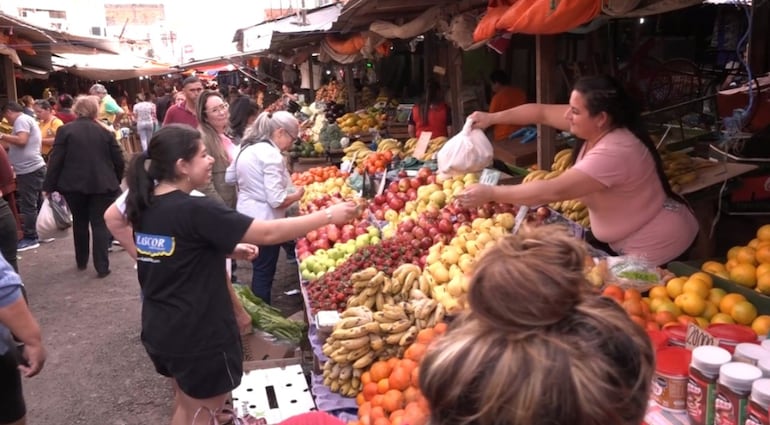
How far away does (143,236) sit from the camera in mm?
2977

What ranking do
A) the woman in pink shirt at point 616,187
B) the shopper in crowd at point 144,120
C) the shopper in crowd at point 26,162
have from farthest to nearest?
the shopper in crowd at point 144,120 < the shopper in crowd at point 26,162 < the woman in pink shirt at point 616,187

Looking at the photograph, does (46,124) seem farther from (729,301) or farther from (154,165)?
(729,301)

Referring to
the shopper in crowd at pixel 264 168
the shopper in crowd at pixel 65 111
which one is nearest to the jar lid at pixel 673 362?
the shopper in crowd at pixel 264 168

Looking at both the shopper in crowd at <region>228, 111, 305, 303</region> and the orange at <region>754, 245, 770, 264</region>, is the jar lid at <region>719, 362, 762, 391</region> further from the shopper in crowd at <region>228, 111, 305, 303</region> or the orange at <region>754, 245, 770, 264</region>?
the shopper in crowd at <region>228, 111, 305, 303</region>

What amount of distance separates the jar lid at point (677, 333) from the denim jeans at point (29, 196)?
8.71 metres

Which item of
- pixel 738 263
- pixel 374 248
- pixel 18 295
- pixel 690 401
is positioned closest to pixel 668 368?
pixel 690 401

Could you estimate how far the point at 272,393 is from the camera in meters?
3.77

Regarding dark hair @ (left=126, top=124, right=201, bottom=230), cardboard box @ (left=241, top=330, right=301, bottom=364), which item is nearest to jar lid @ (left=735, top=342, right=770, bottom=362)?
dark hair @ (left=126, top=124, right=201, bottom=230)

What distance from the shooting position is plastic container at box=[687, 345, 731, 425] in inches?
70.1

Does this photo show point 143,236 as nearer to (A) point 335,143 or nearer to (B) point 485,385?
(B) point 485,385

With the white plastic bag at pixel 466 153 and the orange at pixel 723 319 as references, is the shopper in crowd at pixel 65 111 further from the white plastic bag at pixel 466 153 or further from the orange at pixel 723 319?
the orange at pixel 723 319

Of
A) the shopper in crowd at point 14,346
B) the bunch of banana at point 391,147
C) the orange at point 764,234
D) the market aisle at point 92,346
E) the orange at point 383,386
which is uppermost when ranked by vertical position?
the bunch of banana at point 391,147

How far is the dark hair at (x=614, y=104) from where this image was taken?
3428 mm

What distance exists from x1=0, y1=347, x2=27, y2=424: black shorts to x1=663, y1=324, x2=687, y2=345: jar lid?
2.65 m
